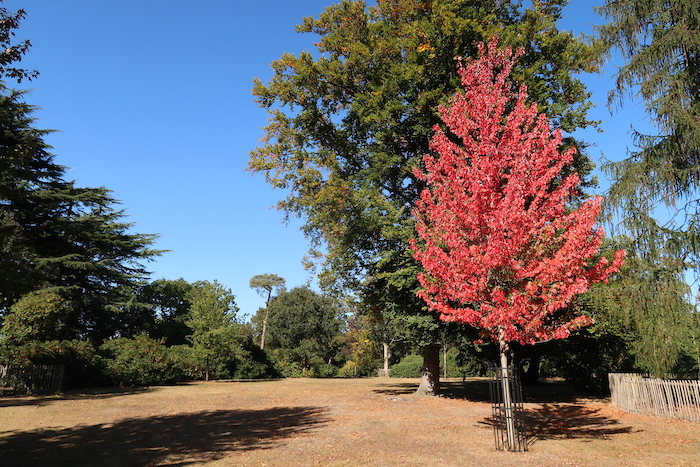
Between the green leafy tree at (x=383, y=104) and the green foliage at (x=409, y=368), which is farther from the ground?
the green leafy tree at (x=383, y=104)

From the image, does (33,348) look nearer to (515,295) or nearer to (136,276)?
(136,276)

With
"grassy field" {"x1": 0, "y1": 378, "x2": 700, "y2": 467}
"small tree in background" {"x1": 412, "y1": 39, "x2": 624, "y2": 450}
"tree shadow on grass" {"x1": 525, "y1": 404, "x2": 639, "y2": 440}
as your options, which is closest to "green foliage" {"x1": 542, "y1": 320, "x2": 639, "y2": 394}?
"grassy field" {"x1": 0, "y1": 378, "x2": 700, "y2": 467}

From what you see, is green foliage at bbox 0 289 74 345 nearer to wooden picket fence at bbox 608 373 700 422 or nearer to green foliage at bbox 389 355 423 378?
wooden picket fence at bbox 608 373 700 422

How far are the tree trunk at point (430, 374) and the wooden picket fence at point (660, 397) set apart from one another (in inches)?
309

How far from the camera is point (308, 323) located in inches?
2032

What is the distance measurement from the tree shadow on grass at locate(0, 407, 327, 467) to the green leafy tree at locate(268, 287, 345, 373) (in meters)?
37.6

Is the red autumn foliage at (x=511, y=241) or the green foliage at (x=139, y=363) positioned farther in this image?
the green foliage at (x=139, y=363)

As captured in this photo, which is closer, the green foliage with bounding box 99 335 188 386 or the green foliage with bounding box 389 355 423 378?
the green foliage with bounding box 99 335 188 386

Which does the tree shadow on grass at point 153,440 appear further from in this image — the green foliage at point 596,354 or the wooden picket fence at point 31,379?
the green foliage at point 596,354

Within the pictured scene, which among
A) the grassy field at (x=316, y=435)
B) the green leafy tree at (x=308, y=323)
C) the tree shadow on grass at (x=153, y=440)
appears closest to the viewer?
the tree shadow on grass at (x=153, y=440)

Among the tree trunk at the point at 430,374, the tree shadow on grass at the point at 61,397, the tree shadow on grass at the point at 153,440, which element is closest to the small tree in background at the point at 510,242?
the tree shadow on grass at the point at 153,440

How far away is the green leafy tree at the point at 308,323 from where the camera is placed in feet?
169

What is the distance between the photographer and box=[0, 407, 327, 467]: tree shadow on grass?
8242mm

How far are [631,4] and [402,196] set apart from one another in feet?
36.9
